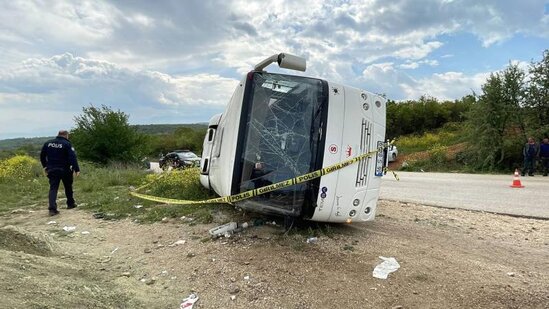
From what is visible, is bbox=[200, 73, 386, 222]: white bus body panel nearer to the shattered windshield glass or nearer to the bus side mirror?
the shattered windshield glass

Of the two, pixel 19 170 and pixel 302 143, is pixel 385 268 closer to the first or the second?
pixel 302 143

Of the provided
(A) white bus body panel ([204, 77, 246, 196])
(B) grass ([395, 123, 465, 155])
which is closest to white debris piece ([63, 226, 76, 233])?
(A) white bus body panel ([204, 77, 246, 196])

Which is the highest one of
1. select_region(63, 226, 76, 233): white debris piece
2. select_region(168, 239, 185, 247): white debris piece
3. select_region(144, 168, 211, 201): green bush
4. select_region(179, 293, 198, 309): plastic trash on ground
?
select_region(144, 168, 211, 201): green bush

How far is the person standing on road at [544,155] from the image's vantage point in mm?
18172

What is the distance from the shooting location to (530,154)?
18109mm

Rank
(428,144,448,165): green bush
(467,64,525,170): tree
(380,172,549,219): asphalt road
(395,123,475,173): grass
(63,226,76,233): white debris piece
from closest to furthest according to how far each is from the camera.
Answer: (63,226,76,233): white debris piece < (380,172,549,219): asphalt road < (467,64,525,170): tree < (395,123,475,173): grass < (428,144,448,165): green bush

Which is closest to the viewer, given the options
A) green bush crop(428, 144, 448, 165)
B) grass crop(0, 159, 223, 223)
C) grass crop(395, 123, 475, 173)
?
grass crop(0, 159, 223, 223)

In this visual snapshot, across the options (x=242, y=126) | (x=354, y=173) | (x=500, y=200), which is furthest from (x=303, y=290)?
(x=500, y=200)

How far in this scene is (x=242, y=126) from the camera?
569 centimetres

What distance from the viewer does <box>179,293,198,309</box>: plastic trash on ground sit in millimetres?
4203

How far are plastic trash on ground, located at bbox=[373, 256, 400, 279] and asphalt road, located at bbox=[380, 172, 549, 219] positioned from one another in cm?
532

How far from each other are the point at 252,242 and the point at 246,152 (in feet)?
3.96

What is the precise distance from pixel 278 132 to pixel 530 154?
1628 cm

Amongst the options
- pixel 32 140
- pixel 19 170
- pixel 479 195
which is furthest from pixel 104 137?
pixel 32 140
